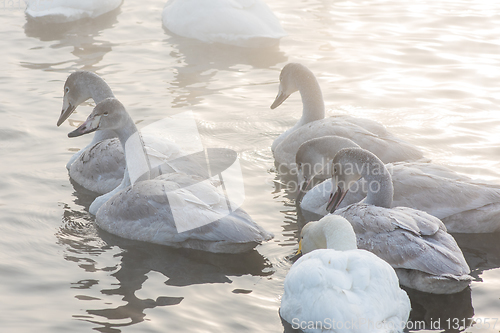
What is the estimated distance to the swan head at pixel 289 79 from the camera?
9094 millimetres

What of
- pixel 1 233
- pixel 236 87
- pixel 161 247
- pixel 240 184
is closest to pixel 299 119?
pixel 236 87

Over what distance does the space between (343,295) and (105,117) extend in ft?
11.8

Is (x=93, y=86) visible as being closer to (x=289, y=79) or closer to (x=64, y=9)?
(x=289, y=79)

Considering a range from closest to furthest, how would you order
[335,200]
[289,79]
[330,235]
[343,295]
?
[343,295]
[330,235]
[335,200]
[289,79]

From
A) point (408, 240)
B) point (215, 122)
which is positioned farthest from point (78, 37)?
point (408, 240)

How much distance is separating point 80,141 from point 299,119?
3114mm

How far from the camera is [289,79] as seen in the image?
9.21 meters

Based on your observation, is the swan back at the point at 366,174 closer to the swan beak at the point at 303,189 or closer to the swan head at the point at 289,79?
the swan beak at the point at 303,189

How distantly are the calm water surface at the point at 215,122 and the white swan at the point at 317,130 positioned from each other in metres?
0.34

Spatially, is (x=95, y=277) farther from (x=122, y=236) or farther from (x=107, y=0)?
(x=107, y=0)

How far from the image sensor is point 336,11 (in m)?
14.2

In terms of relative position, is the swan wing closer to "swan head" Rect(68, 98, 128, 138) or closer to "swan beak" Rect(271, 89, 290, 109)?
"swan head" Rect(68, 98, 128, 138)

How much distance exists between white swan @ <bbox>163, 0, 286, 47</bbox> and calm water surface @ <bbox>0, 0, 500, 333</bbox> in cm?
26
